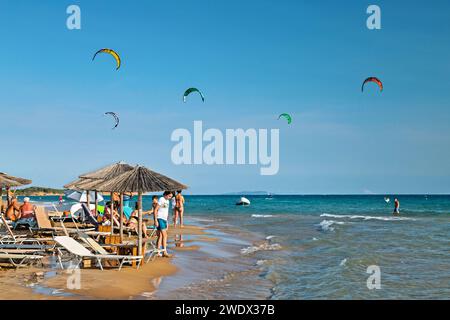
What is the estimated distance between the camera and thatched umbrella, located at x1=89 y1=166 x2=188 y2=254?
34.2 feet

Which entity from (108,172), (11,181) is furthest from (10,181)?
(108,172)

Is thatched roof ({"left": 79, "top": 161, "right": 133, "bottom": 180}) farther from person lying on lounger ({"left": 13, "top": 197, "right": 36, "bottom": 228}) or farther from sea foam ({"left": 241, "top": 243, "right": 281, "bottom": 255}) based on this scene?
sea foam ({"left": 241, "top": 243, "right": 281, "bottom": 255})

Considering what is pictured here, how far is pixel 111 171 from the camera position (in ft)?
45.4

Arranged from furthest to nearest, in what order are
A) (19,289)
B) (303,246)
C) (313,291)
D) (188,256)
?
(303,246) < (188,256) < (313,291) < (19,289)

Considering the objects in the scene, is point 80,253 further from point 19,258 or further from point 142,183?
point 142,183

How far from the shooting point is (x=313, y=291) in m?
9.93

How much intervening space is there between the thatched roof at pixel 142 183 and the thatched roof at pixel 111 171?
270 cm

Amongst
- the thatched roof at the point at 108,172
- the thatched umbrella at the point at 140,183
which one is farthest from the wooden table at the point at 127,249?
the thatched roof at the point at 108,172

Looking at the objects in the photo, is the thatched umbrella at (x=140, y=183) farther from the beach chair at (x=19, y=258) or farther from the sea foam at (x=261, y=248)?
the sea foam at (x=261, y=248)

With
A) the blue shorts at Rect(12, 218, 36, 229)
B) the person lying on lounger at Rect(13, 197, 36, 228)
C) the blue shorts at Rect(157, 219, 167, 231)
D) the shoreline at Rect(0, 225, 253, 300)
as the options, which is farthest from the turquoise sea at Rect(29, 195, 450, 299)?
the person lying on lounger at Rect(13, 197, 36, 228)

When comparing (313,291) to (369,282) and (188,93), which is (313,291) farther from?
(188,93)
